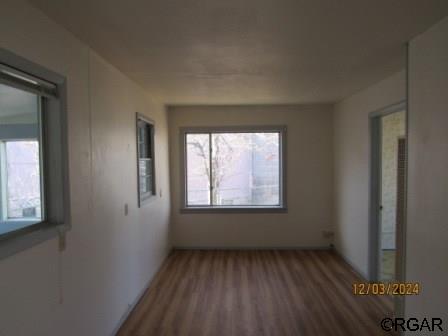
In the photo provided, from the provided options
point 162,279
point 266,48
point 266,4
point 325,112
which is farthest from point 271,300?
point 325,112

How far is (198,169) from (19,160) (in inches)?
133

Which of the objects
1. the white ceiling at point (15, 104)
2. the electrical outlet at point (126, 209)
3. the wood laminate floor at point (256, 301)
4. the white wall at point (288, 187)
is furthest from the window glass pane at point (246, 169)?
the white ceiling at point (15, 104)

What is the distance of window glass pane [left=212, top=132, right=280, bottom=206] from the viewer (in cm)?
491

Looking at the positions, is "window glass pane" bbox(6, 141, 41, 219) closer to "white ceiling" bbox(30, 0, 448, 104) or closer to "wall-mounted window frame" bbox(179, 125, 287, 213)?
"white ceiling" bbox(30, 0, 448, 104)

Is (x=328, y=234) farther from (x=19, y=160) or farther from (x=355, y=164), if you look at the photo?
(x=19, y=160)

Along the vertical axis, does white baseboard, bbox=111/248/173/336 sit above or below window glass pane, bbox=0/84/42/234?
below

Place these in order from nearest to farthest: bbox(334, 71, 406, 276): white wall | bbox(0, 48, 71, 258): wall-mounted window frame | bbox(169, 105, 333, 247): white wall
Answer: bbox(0, 48, 71, 258): wall-mounted window frame
bbox(334, 71, 406, 276): white wall
bbox(169, 105, 333, 247): white wall

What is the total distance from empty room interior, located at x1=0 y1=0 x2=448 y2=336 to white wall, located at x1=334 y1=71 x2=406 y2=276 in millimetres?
35

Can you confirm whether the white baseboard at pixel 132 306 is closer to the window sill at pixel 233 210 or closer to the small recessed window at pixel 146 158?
the small recessed window at pixel 146 158

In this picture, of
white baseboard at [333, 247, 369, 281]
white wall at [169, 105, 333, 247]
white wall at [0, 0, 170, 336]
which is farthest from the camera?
white wall at [169, 105, 333, 247]

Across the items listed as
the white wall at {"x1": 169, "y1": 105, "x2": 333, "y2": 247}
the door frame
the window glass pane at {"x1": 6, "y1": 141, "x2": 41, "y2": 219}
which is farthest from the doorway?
the window glass pane at {"x1": 6, "y1": 141, "x2": 41, "y2": 219}

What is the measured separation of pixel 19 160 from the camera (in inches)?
65.1

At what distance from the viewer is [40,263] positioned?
158 cm

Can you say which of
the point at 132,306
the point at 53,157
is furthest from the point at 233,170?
the point at 53,157
